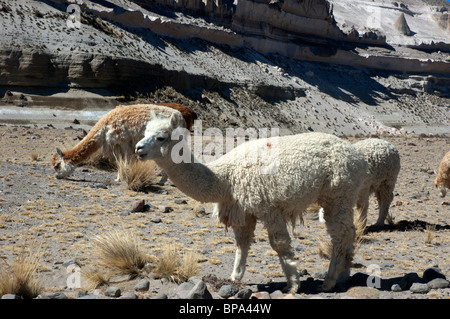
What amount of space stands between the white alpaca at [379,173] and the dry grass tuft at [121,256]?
443 cm

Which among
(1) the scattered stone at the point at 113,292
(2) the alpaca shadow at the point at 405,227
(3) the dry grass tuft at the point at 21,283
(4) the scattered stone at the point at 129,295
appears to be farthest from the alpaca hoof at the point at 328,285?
(2) the alpaca shadow at the point at 405,227

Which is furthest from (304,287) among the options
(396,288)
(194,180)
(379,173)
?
(379,173)

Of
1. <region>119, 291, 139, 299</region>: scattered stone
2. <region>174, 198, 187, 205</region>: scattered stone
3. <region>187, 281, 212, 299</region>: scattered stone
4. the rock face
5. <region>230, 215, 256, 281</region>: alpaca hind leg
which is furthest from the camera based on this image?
the rock face

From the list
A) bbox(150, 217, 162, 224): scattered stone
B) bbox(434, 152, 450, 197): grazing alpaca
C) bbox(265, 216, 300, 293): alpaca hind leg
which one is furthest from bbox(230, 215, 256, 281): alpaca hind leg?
bbox(434, 152, 450, 197): grazing alpaca

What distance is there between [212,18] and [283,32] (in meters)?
11.2

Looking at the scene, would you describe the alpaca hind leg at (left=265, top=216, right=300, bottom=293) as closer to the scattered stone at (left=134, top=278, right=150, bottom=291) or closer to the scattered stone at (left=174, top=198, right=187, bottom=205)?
the scattered stone at (left=134, top=278, right=150, bottom=291)

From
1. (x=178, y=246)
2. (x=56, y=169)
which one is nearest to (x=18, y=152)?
(x=56, y=169)

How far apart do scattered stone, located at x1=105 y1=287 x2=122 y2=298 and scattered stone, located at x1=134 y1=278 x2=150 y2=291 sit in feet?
0.82

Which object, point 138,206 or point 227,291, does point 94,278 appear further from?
point 138,206

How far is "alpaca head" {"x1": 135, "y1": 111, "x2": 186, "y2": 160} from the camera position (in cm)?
519

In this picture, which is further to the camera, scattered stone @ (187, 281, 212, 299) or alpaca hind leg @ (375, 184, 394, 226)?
alpaca hind leg @ (375, 184, 394, 226)

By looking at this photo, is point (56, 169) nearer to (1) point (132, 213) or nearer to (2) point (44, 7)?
(1) point (132, 213)
